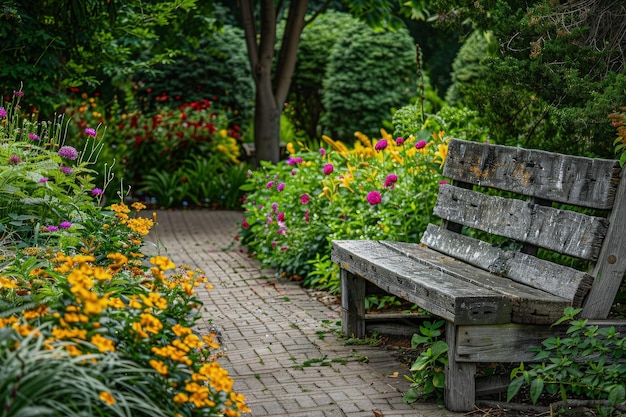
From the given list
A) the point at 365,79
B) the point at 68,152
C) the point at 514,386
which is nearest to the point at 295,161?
the point at 68,152

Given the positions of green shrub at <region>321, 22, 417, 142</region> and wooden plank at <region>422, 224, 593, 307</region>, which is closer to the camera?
wooden plank at <region>422, 224, 593, 307</region>

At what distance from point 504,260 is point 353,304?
1.16 meters

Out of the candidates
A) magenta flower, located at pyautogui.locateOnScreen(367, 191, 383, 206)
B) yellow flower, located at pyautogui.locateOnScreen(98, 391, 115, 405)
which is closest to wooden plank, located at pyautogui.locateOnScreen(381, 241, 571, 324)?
magenta flower, located at pyautogui.locateOnScreen(367, 191, 383, 206)

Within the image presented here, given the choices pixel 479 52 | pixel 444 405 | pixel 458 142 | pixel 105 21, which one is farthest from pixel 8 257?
pixel 479 52

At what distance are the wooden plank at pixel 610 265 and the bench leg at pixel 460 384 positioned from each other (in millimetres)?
639

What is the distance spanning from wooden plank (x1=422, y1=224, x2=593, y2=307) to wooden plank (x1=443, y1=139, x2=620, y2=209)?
358mm

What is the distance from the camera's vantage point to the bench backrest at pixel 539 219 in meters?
4.28

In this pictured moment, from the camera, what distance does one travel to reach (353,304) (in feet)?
18.7

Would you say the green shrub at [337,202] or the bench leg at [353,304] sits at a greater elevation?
the green shrub at [337,202]

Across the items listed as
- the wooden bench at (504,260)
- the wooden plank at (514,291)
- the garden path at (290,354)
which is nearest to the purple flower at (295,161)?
the garden path at (290,354)

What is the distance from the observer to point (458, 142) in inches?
224

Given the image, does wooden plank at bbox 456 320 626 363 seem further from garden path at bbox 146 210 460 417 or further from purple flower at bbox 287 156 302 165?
purple flower at bbox 287 156 302 165

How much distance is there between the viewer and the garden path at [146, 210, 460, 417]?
14.6ft

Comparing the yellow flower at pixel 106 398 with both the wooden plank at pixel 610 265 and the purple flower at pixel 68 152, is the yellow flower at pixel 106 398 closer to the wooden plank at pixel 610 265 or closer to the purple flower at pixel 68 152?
the wooden plank at pixel 610 265
